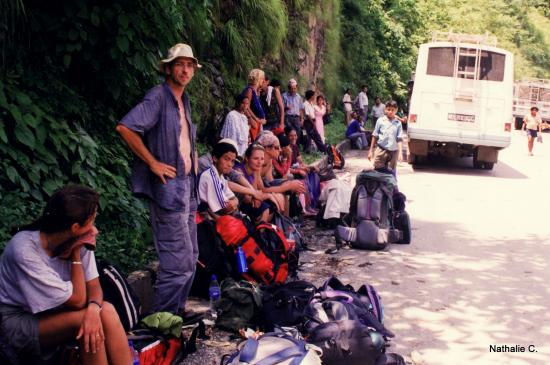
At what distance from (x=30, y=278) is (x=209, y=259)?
250 centimetres

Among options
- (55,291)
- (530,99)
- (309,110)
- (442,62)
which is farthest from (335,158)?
(530,99)

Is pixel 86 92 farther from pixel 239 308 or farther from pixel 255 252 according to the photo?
pixel 239 308

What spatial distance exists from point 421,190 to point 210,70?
4723mm

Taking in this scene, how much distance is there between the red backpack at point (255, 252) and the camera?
5.80 metres

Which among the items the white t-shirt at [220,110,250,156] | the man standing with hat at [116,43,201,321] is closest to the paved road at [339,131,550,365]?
the man standing with hat at [116,43,201,321]

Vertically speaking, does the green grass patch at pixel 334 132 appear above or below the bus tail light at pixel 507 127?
below

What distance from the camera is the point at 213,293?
5.50 meters

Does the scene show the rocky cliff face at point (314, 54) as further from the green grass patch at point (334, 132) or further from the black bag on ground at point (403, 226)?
the black bag on ground at point (403, 226)

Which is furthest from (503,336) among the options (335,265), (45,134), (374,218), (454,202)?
(454,202)

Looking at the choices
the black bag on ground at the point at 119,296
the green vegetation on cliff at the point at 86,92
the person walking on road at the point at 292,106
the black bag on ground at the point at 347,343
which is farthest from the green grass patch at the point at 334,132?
the black bag on ground at the point at 119,296

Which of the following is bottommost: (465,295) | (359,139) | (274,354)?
(465,295)

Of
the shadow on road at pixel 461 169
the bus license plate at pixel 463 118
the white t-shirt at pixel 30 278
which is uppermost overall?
the bus license plate at pixel 463 118

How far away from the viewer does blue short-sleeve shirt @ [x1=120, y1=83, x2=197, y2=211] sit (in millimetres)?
4684

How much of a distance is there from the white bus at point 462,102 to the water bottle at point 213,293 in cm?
1095
